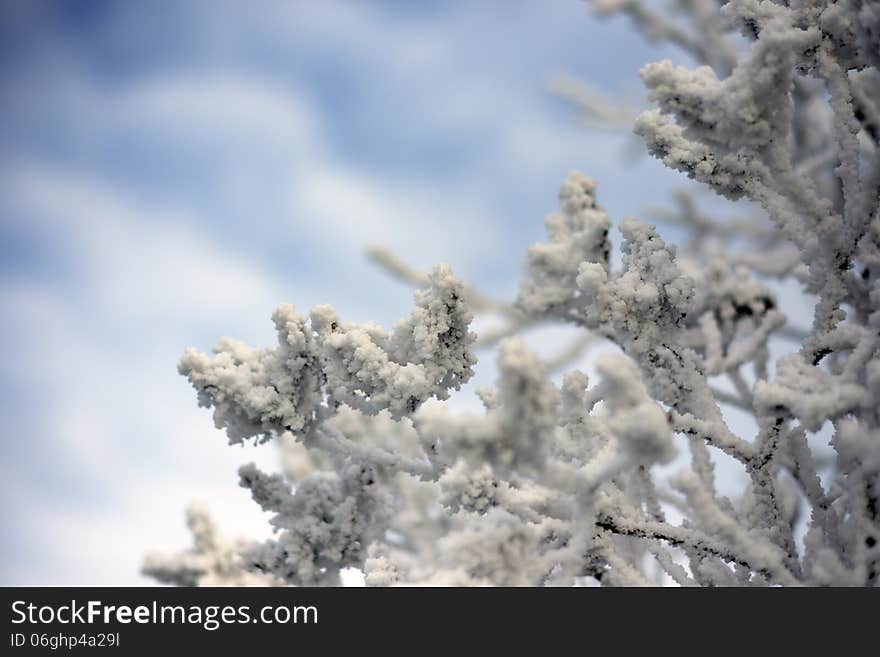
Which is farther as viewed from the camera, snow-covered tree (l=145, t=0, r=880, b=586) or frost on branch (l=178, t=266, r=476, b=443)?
frost on branch (l=178, t=266, r=476, b=443)

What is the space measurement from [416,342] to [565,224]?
89cm

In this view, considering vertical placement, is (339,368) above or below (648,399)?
above

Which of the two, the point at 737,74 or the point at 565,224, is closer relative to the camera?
the point at 737,74

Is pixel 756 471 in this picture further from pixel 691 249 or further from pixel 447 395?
pixel 691 249

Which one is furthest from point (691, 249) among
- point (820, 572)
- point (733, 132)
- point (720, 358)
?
point (820, 572)

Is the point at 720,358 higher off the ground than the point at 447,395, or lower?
higher

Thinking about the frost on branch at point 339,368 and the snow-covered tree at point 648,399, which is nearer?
the snow-covered tree at point 648,399

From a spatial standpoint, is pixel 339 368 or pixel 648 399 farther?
pixel 339 368
